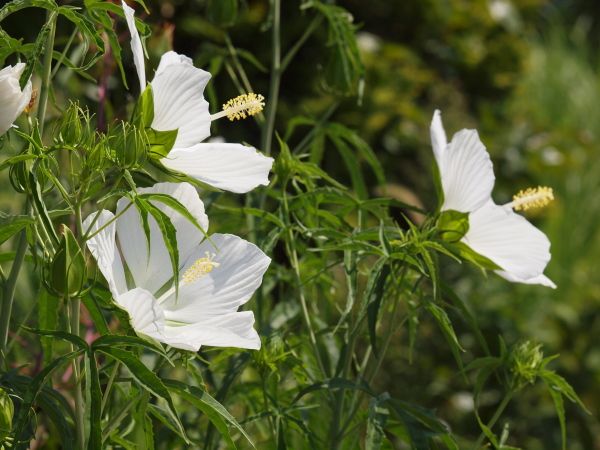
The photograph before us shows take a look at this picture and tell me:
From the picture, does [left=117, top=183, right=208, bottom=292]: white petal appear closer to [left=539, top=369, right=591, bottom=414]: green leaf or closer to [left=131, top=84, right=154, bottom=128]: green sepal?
[left=131, top=84, right=154, bottom=128]: green sepal

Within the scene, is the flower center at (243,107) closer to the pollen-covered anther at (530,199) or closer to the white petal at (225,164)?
the white petal at (225,164)

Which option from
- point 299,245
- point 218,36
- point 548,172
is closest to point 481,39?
point 548,172

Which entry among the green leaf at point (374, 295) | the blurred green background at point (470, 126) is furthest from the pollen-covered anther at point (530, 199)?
the blurred green background at point (470, 126)

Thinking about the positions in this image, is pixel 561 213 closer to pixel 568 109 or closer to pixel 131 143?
pixel 568 109

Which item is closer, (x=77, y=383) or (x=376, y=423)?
(x=77, y=383)

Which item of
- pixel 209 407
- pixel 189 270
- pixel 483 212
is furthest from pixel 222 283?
pixel 483 212

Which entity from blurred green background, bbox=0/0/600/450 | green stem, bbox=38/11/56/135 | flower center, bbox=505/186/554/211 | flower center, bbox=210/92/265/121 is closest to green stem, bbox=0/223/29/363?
green stem, bbox=38/11/56/135

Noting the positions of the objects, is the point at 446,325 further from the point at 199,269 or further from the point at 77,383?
the point at 77,383

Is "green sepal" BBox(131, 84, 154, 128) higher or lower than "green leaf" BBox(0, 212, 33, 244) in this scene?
higher
